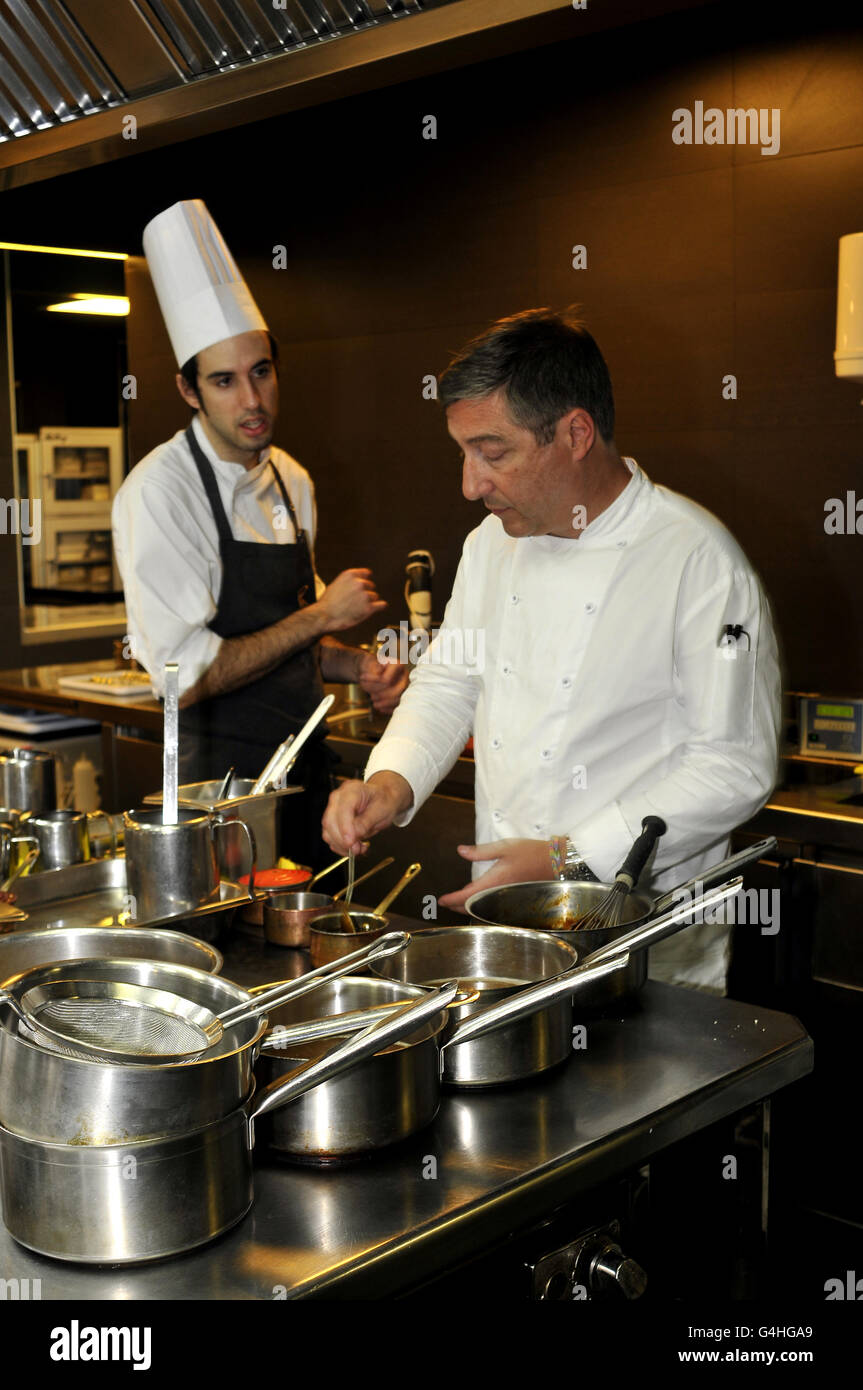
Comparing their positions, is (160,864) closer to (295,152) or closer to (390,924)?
(390,924)

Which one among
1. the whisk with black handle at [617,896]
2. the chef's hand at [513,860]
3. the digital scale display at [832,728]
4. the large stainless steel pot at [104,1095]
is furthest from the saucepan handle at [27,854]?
the digital scale display at [832,728]

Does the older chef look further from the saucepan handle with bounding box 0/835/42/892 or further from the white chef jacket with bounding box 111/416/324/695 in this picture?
the white chef jacket with bounding box 111/416/324/695

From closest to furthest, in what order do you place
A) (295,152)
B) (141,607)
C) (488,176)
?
1. (141,607)
2. (488,176)
3. (295,152)

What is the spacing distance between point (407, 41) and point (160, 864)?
38.1 inches

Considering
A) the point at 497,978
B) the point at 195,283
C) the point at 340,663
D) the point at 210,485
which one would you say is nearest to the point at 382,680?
the point at 340,663

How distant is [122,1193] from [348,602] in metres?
1.83

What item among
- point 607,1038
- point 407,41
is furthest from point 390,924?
point 407,41

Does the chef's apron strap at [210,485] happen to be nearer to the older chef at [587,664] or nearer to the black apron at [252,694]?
the black apron at [252,694]

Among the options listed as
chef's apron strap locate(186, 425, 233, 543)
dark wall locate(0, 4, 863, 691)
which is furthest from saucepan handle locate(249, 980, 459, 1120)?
dark wall locate(0, 4, 863, 691)

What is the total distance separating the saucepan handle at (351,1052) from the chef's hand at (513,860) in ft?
2.13

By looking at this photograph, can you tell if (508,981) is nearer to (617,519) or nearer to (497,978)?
(497,978)

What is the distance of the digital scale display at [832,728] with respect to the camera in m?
2.89

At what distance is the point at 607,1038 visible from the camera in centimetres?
129

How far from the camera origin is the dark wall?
3.00 m
